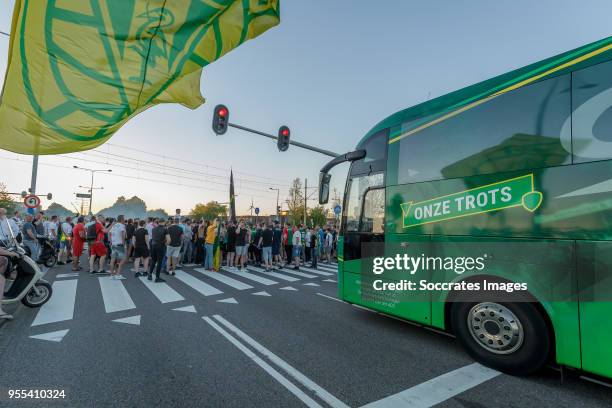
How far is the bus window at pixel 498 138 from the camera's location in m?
3.30

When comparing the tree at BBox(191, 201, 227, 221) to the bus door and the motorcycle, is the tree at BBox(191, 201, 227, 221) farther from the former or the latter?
the bus door

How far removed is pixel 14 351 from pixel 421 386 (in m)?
5.07

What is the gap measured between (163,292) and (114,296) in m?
1.05

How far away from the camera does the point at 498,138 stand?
372 cm

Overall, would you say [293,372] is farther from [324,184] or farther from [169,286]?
[169,286]

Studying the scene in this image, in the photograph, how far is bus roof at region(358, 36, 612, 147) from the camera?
125 inches

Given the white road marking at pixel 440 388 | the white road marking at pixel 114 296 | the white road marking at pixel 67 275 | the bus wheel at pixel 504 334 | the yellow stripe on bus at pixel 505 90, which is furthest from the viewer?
the white road marking at pixel 67 275

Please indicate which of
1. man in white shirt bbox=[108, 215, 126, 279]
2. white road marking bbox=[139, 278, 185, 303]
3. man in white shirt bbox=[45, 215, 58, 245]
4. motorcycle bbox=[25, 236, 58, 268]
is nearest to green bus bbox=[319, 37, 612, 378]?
white road marking bbox=[139, 278, 185, 303]

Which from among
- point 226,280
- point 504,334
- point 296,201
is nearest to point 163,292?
point 226,280

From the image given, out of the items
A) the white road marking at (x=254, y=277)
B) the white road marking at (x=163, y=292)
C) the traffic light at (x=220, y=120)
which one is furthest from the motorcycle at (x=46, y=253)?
the traffic light at (x=220, y=120)

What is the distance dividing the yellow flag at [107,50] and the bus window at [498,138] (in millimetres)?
2963

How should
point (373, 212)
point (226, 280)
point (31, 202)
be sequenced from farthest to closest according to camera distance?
1. point (31, 202)
2. point (226, 280)
3. point (373, 212)

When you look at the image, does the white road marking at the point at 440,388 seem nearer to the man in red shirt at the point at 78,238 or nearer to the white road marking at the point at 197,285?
the white road marking at the point at 197,285

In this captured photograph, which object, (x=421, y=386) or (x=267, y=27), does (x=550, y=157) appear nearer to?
(x=421, y=386)
